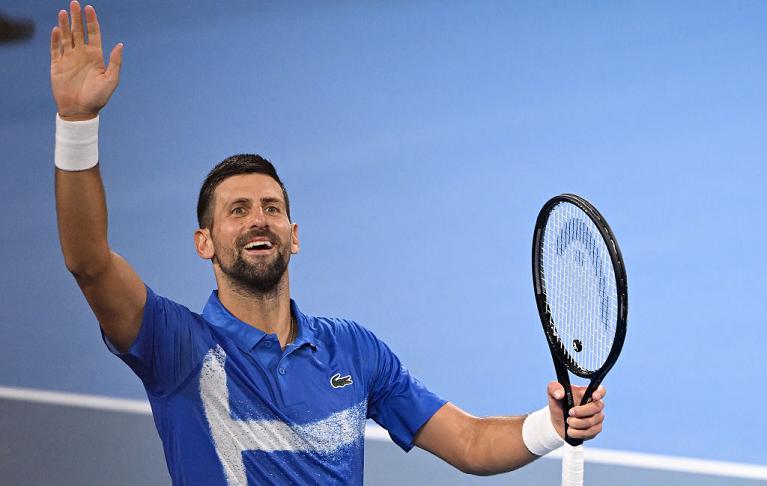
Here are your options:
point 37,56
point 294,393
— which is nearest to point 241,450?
point 294,393

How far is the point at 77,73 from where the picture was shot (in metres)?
2.57

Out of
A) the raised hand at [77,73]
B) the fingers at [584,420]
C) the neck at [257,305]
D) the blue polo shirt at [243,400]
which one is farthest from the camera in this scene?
the neck at [257,305]

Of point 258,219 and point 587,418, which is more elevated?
point 258,219

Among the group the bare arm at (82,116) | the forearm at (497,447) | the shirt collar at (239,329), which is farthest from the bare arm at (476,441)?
the bare arm at (82,116)

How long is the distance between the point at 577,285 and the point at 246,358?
93 cm

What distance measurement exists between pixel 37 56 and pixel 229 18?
4.54 ft

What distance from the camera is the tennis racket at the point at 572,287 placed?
120 inches

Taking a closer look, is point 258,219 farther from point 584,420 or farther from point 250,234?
point 584,420

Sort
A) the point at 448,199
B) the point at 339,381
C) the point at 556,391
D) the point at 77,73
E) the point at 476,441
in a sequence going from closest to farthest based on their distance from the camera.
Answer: the point at 77,73
the point at 556,391
the point at 339,381
the point at 476,441
the point at 448,199

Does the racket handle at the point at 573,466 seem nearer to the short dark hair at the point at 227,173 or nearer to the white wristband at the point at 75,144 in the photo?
the short dark hair at the point at 227,173

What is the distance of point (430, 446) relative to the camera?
3.39 metres

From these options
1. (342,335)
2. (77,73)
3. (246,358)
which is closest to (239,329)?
(246,358)

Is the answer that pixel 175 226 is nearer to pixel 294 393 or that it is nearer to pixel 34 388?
pixel 34 388

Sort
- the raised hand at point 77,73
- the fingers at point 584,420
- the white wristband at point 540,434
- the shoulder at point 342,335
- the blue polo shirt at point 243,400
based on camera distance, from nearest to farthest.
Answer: the raised hand at point 77,73
the fingers at point 584,420
the blue polo shirt at point 243,400
the white wristband at point 540,434
the shoulder at point 342,335
